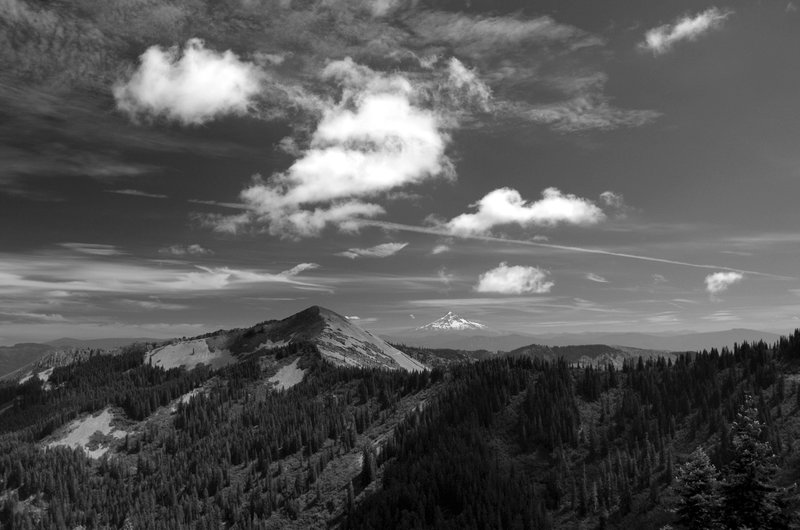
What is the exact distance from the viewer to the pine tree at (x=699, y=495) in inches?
1839

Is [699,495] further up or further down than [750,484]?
further down

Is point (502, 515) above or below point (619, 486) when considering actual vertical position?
below

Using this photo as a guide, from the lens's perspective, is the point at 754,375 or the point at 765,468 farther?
the point at 754,375

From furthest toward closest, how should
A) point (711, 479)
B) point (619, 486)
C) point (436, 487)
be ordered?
point (436, 487)
point (619, 486)
point (711, 479)

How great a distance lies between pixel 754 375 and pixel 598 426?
193 ft

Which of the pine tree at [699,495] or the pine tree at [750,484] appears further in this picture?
the pine tree at [699,495]

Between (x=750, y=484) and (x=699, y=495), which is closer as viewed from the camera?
(x=750, y=484)

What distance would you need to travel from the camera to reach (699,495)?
4712 centimetres

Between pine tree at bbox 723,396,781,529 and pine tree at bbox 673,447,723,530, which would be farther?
pine tree at bbox 673,447,723,530

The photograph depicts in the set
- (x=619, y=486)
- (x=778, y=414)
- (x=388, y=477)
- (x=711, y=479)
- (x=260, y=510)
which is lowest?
(x=260, y=510)

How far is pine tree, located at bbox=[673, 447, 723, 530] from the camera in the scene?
153ft

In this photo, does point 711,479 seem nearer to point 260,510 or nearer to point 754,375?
point 754,375

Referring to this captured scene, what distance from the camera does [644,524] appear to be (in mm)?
133250

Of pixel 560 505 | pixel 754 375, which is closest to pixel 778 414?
pixel 754 375
